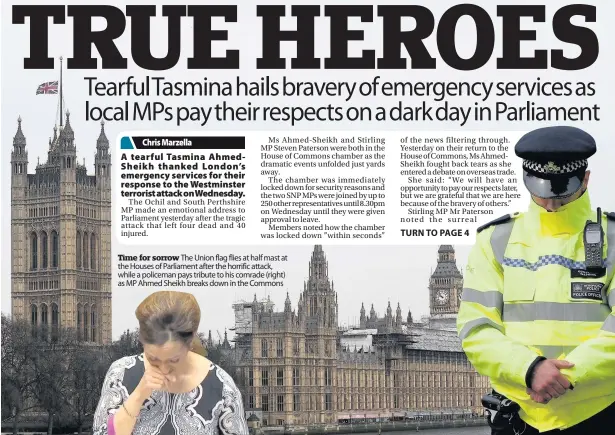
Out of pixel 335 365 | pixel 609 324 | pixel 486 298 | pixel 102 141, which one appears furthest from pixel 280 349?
pixel 609 324

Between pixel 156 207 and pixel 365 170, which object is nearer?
pixel 156 207

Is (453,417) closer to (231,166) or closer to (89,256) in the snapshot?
(89,256)

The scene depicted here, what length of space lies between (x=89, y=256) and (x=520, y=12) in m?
54.4

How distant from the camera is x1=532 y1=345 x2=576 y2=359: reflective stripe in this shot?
3.36 metres

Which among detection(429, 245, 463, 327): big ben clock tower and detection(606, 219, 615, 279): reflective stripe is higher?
detection(606, 219, 615, 279): reflective stripe

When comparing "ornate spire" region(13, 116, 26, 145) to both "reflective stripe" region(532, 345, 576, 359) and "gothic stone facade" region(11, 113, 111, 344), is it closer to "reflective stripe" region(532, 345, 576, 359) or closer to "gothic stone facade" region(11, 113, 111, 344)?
"gothic stone facade" region(11, 113, 111, 344)

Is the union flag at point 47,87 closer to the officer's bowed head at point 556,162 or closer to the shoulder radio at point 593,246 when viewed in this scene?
the officer's bowed head at point 556,162

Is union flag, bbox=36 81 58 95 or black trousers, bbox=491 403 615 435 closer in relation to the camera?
black trousers, bbox=491 403 615 435

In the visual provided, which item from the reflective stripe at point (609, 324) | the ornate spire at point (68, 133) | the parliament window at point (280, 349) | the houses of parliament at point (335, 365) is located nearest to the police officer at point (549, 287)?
the reflective stripe at point (609, 324)

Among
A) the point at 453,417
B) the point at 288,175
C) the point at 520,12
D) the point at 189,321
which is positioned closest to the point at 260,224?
the point at 288,175

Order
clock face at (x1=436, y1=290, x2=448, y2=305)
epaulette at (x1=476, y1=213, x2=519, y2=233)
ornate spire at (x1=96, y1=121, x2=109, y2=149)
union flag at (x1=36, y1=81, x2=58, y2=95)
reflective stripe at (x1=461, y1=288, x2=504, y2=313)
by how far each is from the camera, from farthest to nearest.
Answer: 1. clock face at (x1=436, y1=290, x2=448, y2=305)
2. ornate spire at (x1=96, y1=121, x2=109, y2=149)
3. union flag at (x1=36, y1=81, x2=58, y2=95)
4. epaulette at (x1=476, y1=213, x2=519, y2=233)
5. reflective stripe at (x1=461, y1=288, x2=504, y2=313)

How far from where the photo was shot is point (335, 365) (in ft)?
200

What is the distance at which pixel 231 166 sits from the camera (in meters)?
10.4

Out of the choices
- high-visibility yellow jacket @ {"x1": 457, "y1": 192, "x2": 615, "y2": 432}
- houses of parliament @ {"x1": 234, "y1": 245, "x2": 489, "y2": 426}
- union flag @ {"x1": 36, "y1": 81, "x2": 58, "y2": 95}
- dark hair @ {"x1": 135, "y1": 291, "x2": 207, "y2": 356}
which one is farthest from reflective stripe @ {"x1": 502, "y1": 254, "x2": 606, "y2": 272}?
houses of parliament @ {"x1": 234, "y1": 245, "x2": 489, "y2": 426}
